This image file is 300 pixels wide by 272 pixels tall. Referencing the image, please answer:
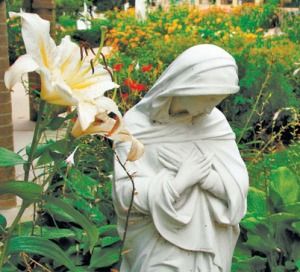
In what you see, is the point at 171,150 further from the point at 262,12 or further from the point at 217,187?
the point at 262,12

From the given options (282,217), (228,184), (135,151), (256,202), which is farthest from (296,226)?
(135,151)

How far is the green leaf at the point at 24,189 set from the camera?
1.39 m

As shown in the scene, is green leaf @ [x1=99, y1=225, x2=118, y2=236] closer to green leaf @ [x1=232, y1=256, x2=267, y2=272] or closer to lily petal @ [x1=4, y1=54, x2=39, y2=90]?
green leaf @ [x1=232, y1=256, x2=267, y2=272]

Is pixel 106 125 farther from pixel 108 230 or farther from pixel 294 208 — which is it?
pixel 294 208

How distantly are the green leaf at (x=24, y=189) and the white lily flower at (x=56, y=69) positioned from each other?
16cm

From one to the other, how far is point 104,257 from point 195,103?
127cm

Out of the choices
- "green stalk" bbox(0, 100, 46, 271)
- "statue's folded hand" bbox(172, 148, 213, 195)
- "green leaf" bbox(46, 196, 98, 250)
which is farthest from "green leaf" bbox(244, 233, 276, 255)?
"green stalk" bbox(0, 100, 46, 271)

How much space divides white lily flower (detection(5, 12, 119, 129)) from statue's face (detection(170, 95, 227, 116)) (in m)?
1.01

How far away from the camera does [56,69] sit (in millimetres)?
1476

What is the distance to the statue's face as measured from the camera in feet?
8.44

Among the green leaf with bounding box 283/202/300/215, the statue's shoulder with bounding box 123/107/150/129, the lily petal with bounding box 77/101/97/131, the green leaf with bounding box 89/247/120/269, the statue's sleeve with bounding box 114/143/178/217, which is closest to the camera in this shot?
the lily petal with bounding box 77/101/97/131

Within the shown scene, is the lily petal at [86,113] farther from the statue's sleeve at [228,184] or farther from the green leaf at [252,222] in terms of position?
the green leaf at [252,222]

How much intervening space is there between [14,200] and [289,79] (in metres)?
3.31

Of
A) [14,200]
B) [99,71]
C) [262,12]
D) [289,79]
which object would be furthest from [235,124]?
[262,12]
